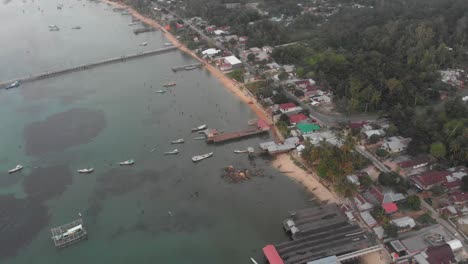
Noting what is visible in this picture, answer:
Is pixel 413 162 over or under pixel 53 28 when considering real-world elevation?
over

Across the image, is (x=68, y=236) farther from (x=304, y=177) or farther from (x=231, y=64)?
(x=231, y=64)

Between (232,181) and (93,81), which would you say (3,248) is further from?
(93,81)

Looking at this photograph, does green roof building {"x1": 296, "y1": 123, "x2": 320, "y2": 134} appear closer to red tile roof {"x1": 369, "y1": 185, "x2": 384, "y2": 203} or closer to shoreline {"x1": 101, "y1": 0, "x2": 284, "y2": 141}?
shoreline {"x1": 101, "y1": 0, "x2": 284, "y2": 141}

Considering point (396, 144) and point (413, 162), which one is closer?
point (413, 162)

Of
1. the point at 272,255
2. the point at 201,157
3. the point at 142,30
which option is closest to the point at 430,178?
the point at 272,255

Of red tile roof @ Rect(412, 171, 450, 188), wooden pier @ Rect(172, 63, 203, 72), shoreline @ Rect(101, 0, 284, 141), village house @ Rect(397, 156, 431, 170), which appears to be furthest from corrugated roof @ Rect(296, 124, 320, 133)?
wooden pier @ Rect(172, 63, 203, 72)

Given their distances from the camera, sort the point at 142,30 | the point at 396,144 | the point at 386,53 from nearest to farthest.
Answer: the point at 396,144
the point at 386,53
the point at 142,30

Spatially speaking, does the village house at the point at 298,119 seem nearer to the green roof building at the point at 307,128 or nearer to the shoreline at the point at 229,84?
the green roof building at the point at 307,128
